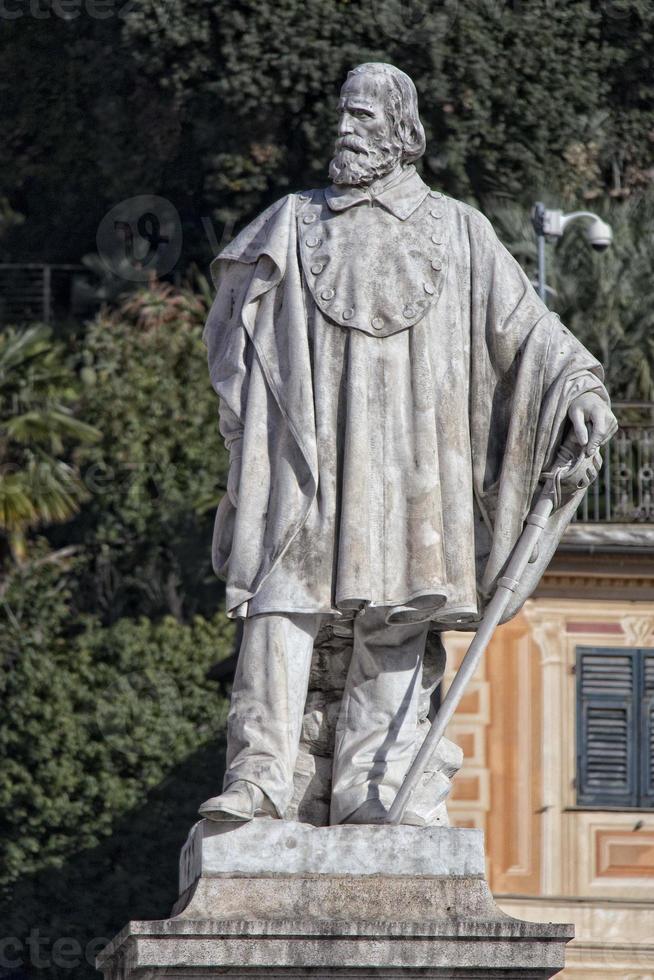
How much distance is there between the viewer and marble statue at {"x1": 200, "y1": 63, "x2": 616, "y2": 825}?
10398 millimetres

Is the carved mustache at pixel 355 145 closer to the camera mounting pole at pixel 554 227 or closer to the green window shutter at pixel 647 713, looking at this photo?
the camera mounting pole at pixel 554 227

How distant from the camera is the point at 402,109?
35.8 feet

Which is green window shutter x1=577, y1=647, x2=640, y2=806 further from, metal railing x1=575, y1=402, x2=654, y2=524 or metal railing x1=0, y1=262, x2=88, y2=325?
metal railing x1=0, y1=262, x2=88, y2=325

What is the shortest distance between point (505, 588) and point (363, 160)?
5.10 feet

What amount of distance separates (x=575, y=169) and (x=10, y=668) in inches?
385

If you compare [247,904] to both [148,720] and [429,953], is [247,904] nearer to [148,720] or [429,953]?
[429,953]

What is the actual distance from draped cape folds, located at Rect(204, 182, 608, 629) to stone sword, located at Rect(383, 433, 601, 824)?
0.05 meters

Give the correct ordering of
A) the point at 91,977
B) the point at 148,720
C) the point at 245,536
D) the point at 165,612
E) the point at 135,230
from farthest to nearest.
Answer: the point at 135,230, the point at 165,612, the point at 148,720, the point at 91,977, the point at 245,536

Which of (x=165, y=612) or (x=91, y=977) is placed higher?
(x=165, y=612)

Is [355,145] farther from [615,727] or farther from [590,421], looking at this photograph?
[615,727]

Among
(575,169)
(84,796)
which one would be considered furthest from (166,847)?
(575,169)

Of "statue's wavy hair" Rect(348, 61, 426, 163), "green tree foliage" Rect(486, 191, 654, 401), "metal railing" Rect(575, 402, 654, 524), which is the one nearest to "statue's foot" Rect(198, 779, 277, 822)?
"statue's wavy hair" Rect(348, 61, 426, 163)

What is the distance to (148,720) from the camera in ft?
112

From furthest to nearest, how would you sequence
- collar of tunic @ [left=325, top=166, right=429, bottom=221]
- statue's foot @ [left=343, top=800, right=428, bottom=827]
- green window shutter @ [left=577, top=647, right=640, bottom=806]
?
green window shutter @ [left=577, top=647, right=640, bottom=806], collar of tunic @ [left=325, top=166, right=429, bottom=221], statue's foot @ [left=343, top=800, right=428, bottom=827]
